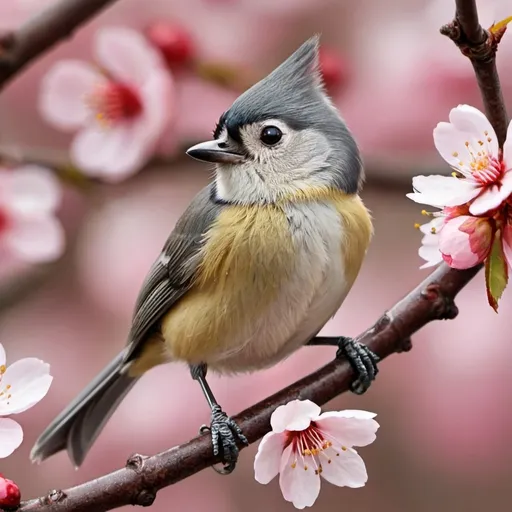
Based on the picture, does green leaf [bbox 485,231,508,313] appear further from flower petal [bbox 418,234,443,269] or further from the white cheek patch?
the white cheek patch

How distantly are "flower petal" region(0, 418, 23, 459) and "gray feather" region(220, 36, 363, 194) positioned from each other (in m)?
0.82

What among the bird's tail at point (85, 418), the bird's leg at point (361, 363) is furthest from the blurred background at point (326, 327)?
the bird's leg at point (361, 363)

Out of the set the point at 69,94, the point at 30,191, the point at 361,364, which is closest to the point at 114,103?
the point at 69,94

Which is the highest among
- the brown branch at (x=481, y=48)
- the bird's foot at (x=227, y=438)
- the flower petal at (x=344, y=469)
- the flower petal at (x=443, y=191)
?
the brown branch at (x=481, y=48)

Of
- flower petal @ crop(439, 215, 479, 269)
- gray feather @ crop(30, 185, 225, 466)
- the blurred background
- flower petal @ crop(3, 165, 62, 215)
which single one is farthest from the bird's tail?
flower petal @ crop(439, 215, 479, 269)

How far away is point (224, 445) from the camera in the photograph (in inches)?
60.8

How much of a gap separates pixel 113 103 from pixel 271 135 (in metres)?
0.79

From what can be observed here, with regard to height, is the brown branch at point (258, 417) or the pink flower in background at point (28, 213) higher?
the pink flower in background at point (28, 213)

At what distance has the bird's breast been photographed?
5.74 ft

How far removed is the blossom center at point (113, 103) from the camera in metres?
2.49

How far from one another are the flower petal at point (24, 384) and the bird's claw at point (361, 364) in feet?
2.11

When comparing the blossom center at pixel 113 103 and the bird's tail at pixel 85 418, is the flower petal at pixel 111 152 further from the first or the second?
the bird's tail at pixel 85 418

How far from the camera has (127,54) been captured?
2373mm

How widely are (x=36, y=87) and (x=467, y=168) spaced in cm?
274
